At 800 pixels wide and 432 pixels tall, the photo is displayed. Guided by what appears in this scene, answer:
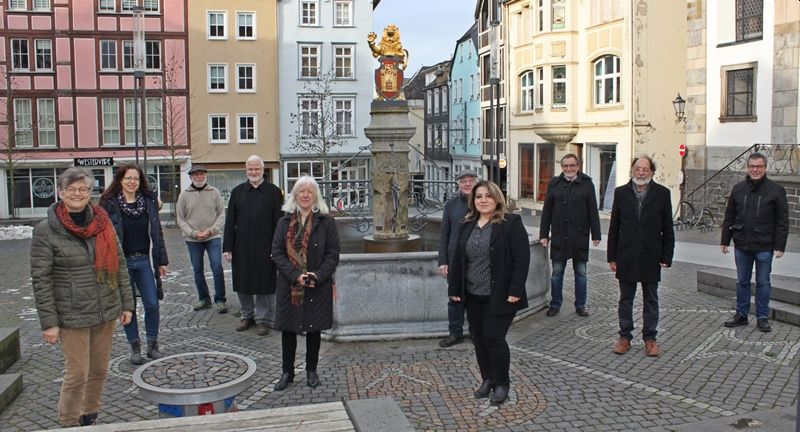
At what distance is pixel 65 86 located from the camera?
3881cm

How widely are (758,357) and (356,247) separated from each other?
573 cm

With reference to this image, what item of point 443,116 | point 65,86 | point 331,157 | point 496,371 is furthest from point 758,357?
point 443,116

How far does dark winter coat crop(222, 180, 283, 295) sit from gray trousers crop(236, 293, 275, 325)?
371 mm

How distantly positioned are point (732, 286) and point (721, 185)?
14872mm

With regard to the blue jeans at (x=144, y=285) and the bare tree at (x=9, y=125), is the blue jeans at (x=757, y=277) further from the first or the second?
the bare tree at (x=9, y=125)

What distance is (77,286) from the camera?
5.31 m

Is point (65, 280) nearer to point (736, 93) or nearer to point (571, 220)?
point (571, 220)

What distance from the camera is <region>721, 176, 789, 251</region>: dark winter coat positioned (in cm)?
825

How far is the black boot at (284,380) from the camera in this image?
21.8 feet

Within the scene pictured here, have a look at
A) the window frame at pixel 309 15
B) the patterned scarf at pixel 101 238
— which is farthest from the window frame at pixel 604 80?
the patterned scarf at pixel 101 238

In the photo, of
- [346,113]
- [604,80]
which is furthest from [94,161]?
[604,80]

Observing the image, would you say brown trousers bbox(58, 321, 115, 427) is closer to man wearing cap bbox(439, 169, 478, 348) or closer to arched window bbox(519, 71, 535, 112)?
man wearing cap bbox(439, 169, 478, 348)

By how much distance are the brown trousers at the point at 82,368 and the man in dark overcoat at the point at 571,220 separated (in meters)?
5.37

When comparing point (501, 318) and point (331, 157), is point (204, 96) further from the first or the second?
point (501, 318)
